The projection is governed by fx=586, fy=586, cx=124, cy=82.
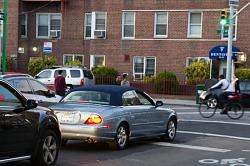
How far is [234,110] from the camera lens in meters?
22.2

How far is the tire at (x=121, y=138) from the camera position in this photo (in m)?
12.3

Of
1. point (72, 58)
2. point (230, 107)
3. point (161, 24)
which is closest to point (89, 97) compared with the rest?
point (230, 107)

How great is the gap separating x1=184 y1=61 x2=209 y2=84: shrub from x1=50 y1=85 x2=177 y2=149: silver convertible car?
23468 mm

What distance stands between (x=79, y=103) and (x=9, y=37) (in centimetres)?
3292

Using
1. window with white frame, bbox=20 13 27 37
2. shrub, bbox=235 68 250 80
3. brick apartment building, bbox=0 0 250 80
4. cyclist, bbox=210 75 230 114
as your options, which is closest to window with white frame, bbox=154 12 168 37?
brick apartment building, bbox=0 0 250 80

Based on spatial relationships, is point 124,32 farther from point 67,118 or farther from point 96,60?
point 67,118

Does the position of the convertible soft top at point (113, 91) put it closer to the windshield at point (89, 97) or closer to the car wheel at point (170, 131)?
the windshield at point (89, 97)

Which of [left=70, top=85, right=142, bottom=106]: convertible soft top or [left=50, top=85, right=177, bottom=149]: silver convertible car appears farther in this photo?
[left=70, top=85, right=142, bottom=106]: convertible soft top

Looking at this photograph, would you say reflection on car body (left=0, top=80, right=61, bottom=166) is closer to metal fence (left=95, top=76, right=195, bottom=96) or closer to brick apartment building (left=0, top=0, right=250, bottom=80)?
metal fence (left=95, top=76, right=195, bottom=96)

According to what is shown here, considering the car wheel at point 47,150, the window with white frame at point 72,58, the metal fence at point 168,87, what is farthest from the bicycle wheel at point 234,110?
the window with white frame at point 72,58

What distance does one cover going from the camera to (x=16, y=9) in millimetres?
44344

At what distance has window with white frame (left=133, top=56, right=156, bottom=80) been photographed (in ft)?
136

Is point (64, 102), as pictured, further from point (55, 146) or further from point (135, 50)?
point (135, 50)

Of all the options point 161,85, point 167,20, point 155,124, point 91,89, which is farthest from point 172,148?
point 167,20
